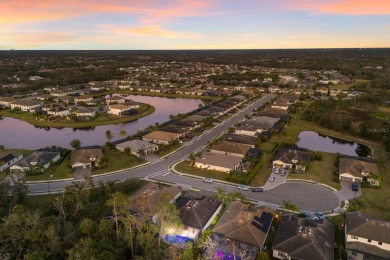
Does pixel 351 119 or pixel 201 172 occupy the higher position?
pixel 351 119

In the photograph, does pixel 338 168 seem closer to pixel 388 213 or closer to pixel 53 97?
pixel 388 213

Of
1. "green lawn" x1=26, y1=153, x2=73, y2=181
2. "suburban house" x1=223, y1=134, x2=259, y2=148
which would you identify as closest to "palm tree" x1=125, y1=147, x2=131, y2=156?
"green lawn" x1=26, y1=153, x2=73, y2=181

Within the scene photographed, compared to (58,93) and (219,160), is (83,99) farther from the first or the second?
(219,160)

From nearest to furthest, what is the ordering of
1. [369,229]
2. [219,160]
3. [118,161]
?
[369,229] → [219,160] → [118,161]

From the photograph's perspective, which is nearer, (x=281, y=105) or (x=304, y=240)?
(x=304, y=240)

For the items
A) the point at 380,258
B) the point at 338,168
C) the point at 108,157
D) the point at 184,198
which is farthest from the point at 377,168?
the point at 108,157

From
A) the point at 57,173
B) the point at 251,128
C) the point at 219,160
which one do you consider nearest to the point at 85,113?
the point at 57,173

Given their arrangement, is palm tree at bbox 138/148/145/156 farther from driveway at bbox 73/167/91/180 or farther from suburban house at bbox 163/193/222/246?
suburban house at bbox 163/193/222/246
